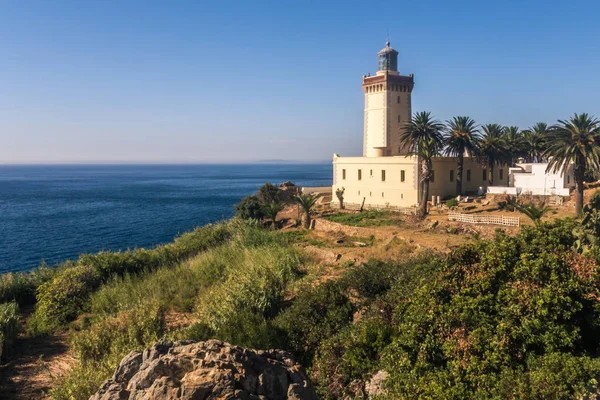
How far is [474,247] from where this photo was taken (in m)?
9.84

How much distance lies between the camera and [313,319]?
10383 mm

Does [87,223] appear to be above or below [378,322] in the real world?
below

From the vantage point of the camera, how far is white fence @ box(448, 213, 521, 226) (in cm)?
2547

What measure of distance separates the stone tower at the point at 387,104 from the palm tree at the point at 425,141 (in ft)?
22.0

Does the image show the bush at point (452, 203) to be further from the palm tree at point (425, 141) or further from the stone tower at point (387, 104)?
the stone tower at point (387, 104)

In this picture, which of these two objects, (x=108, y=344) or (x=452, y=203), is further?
(x=452, y=203)

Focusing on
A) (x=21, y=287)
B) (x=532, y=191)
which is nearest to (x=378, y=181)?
(x=532, y=191)

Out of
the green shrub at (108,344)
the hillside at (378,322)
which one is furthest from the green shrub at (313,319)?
the green shrub at (108,344)

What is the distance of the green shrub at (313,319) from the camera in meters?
9.98

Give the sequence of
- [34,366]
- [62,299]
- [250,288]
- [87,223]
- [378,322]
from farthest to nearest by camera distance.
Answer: [87,223] → [62,299] → [250,288] → [34,366] → [378,322]

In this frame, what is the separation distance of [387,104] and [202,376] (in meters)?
35.9

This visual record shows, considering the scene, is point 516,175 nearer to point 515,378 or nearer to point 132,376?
point 515,378

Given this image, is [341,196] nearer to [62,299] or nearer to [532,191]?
[532,191]

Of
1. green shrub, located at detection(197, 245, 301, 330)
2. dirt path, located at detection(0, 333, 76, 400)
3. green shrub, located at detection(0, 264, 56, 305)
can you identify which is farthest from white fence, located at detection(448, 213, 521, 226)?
dirt path, located at detection(0, 333, 76, 400)
